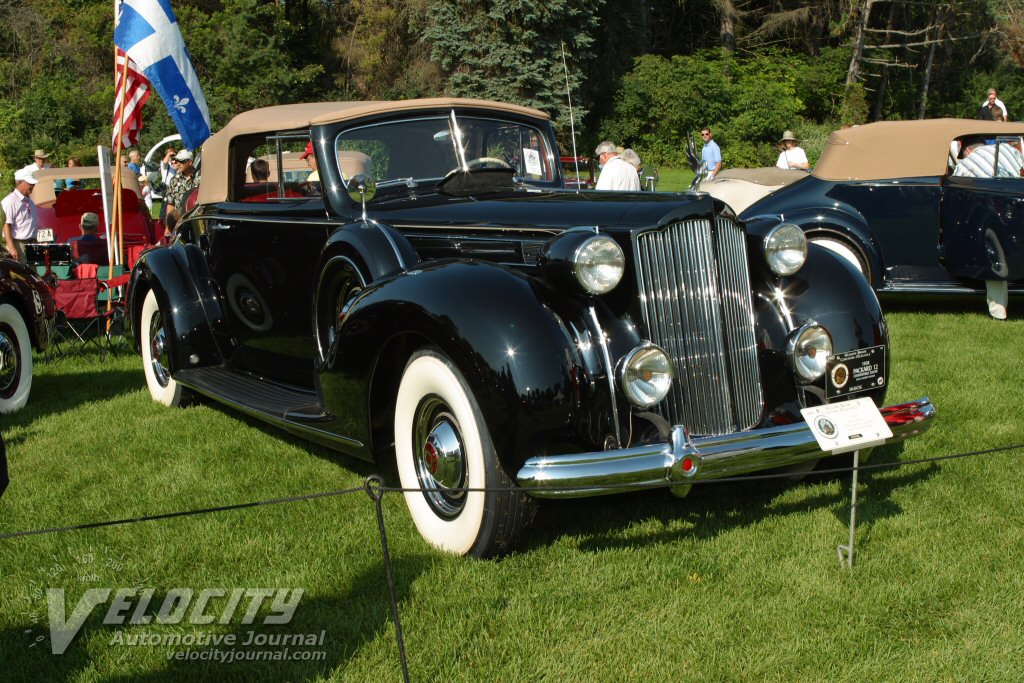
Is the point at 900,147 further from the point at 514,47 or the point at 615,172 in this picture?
the point at 514,47

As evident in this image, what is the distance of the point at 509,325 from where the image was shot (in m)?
3.55

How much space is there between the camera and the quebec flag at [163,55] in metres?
8.90

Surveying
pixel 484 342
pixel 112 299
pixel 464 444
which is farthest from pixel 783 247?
pixel 112 299

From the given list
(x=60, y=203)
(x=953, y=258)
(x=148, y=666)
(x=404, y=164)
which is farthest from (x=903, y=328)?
(x=60, y=203)

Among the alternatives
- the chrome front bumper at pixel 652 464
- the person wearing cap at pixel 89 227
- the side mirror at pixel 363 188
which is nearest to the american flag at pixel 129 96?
the person wearing cap at pixel 89 227

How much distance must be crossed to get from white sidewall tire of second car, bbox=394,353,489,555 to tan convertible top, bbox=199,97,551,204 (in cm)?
162

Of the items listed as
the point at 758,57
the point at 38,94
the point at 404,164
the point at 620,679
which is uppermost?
the point at 404,164

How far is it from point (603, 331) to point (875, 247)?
6.04 m

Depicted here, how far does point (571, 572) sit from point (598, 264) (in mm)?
1172

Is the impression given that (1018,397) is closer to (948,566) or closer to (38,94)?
(948,566)

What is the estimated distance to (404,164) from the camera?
17.1ft

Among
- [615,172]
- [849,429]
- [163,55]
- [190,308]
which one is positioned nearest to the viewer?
[849,429]

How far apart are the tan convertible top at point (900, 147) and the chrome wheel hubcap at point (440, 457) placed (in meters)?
6.66

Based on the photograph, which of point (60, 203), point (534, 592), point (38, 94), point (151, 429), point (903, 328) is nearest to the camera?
point (534, 592)
